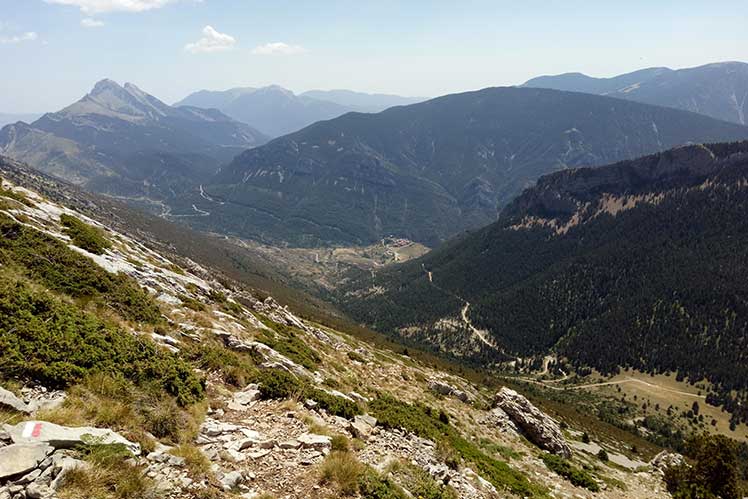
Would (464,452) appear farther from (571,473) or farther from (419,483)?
(571,473)

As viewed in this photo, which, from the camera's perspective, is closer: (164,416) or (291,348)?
(164,416)

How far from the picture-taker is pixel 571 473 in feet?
113

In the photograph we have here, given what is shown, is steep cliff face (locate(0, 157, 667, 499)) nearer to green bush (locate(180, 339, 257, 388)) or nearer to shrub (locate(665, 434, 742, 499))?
green bush (locate(180, 339, 257, 388))

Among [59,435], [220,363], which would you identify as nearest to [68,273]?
[220,363]

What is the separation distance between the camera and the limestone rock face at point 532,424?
42.3 metres

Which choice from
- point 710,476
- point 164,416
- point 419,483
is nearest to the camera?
point 164,416

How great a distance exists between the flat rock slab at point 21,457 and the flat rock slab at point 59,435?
361 millimetres

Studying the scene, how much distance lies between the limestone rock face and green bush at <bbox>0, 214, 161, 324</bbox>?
39.9 m

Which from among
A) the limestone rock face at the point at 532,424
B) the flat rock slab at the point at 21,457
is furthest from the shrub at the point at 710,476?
the flat rock slab at the point at 21,457

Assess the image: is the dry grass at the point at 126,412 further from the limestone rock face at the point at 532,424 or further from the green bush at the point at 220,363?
the limestone rock face at the point at 532,424

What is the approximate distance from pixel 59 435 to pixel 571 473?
3812 centimetres

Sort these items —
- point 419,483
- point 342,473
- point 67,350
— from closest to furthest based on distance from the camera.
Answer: point 342,473 → point 419,483 → point 67,350

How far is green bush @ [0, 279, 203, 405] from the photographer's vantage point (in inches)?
567

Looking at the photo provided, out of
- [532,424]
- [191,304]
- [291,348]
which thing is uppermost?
[191,304]
